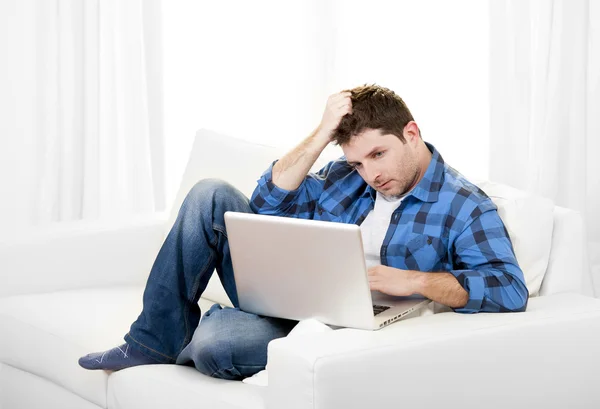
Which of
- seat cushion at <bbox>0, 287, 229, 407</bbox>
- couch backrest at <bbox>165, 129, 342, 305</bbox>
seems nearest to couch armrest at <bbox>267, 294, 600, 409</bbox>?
seat cushion at <bbox>0, 287, 229, 407</bbox>

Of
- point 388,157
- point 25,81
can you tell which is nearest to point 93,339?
point 388,157

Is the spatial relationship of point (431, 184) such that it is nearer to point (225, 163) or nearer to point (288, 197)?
point (288, 197)

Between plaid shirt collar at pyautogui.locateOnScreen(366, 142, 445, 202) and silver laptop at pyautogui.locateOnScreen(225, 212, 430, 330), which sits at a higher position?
plaid shirt collar at pyautogui.locateOnScreen(366, 142, 445, 202)

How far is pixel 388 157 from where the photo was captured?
2.25 metres

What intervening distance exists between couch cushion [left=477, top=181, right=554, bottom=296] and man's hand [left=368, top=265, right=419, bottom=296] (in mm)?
325

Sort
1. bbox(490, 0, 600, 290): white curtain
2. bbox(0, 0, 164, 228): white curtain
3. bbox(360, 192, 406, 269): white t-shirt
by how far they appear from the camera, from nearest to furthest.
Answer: bbox(360, 192, 406, 269): white t-shirt
bbox(490, 0, 600, 290): white curtain
bbox(0, 0, 164, 228): white curtain

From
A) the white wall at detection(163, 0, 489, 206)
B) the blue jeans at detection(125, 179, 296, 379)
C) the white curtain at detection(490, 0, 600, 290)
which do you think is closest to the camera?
the blue jeans at detection(125, 179, 296, 379)

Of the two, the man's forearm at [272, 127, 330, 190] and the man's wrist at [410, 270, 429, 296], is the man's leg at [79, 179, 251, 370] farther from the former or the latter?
the man's wrist at [410, 270, 429, 296]

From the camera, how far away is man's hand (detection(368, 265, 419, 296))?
203 centimetres

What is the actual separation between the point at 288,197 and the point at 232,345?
0.48m

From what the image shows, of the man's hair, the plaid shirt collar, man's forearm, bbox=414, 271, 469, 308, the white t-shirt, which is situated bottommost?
man's forearm, bbox=414, 271, 469, 308

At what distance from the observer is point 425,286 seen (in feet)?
6.64

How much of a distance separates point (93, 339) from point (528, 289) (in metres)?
1.06

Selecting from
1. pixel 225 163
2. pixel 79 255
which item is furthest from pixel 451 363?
pixel 79 255
